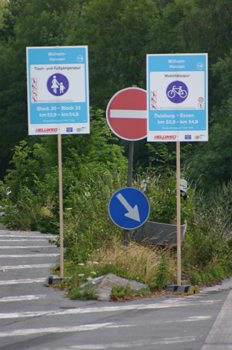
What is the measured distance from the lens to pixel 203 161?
24734mm

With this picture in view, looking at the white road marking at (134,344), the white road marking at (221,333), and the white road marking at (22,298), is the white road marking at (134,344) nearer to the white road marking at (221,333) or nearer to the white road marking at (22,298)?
the white road marking at (221,333)

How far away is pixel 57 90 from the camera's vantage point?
8.24 m

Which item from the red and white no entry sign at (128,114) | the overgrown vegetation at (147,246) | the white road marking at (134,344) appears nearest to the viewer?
the white road marking at (134,344)

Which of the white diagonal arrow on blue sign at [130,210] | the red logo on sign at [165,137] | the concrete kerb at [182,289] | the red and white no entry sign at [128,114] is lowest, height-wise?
the concrete kerb at [182,289]

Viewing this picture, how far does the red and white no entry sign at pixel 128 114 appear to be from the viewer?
852 centimetres

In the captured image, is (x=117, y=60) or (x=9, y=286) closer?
(x=9, y=286)

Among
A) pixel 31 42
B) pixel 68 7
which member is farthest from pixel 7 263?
pixel 68 7

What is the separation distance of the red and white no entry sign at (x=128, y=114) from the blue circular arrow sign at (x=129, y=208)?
2.70 feet

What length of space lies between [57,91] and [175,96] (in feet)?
5.49

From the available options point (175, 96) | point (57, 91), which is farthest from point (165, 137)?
point (57, 91)

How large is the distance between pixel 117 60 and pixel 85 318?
3479 centimetres

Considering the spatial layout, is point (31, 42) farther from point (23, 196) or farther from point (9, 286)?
point (9, 286)

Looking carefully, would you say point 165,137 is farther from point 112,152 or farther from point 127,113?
point 112,152

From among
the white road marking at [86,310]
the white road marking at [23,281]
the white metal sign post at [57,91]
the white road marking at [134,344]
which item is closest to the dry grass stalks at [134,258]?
the white road marking at [23,281]
